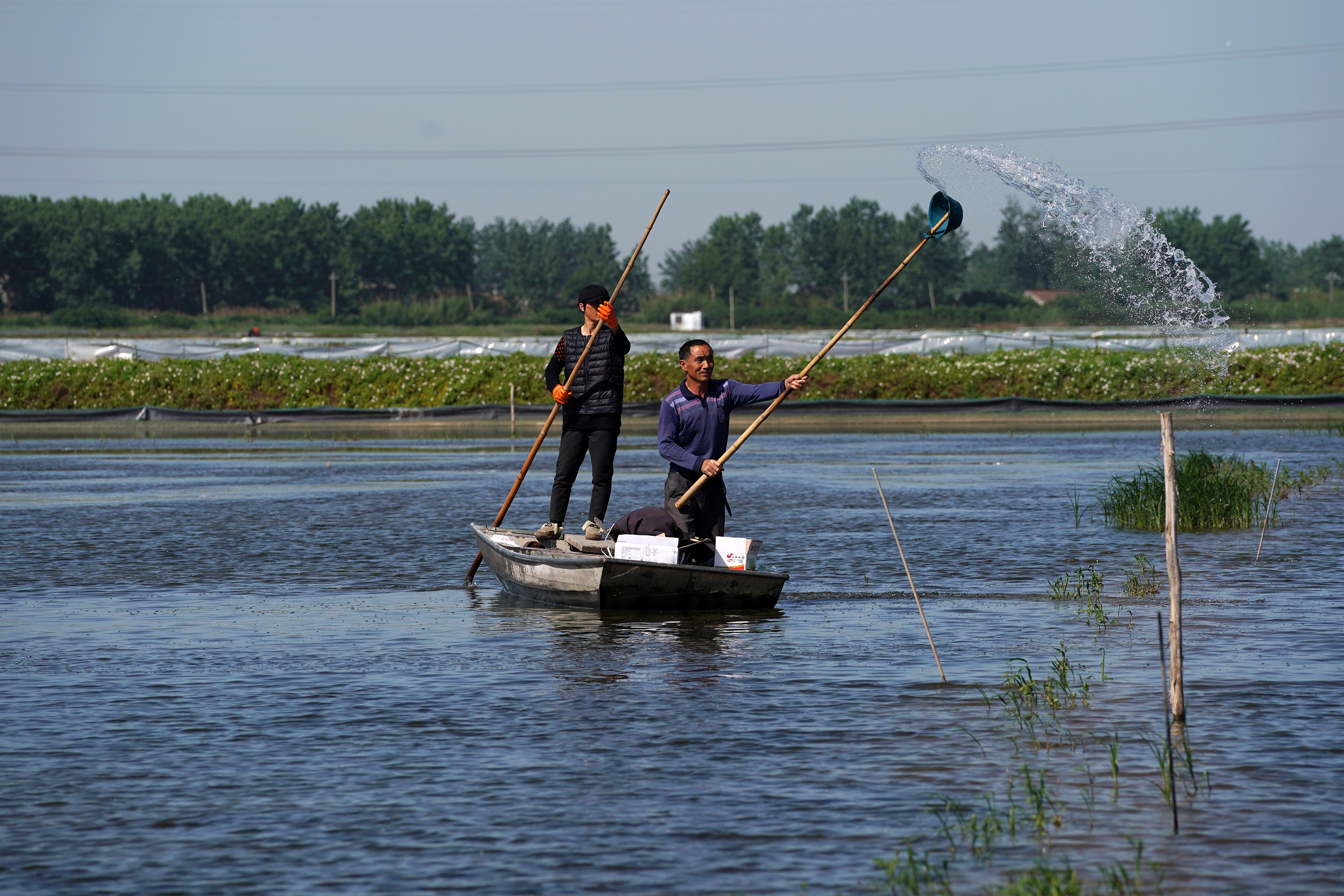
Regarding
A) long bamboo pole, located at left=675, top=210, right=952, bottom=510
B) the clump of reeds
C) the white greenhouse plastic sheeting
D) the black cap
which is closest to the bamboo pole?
long bamboo pole, located at left=675, top=210, right=952, bottom=510

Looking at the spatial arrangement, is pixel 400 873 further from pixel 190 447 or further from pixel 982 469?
pixel 190 447

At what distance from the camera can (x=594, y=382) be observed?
12.2m

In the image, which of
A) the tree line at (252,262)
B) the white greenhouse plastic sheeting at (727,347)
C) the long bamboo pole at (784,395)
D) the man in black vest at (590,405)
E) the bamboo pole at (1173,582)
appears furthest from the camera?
the tree line at (252,262)

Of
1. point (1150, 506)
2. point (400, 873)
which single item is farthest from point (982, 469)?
point (400, 873)

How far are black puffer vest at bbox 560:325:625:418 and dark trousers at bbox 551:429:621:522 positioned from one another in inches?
6.9

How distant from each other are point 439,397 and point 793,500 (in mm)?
26360

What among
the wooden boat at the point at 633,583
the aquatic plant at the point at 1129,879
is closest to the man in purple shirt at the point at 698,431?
the wooden boat at the point at 633,583

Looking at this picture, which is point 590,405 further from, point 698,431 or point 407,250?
point 407,250

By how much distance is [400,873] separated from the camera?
18.1 ft

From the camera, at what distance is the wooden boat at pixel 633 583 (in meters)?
10.7

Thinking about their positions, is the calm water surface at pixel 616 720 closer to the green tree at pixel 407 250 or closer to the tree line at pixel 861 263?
the tree line at pixel 861 263

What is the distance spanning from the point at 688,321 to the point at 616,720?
4205 inches

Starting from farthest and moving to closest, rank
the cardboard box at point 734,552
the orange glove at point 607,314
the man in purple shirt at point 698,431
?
the orange glove at point 607,314, the man in purple shirt at point 698,431, the cardboard box at point 734,552

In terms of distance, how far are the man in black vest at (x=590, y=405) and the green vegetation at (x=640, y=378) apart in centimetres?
2908
